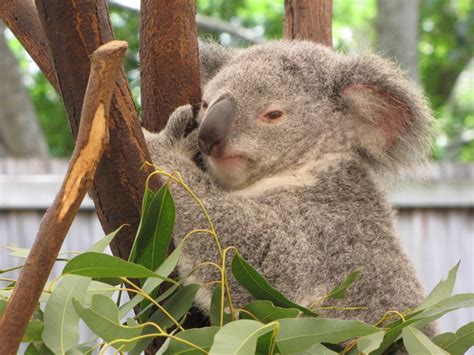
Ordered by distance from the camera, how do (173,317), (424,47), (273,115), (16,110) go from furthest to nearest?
(424,47) < (16,110) < (273,115) < (173,317)

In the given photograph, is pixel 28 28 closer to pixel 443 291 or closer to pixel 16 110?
pixel 443 291

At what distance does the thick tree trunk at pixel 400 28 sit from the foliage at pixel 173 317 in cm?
545

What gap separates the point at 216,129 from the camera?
7.92 ft

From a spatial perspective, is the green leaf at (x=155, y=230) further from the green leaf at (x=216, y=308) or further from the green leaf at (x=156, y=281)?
the green leaf at (x=216, y=308)

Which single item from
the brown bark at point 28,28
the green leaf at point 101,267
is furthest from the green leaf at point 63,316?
the brown bark at point 28,28

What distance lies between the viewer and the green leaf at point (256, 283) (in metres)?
1.94

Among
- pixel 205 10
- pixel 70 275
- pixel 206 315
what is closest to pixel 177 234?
pixel 206 315

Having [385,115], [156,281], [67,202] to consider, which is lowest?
[156,281]

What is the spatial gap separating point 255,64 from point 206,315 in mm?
963

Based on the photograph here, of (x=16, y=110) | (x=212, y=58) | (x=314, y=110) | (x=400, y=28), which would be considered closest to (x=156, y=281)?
(x=314, y=110)

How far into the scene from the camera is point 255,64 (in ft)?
9.03

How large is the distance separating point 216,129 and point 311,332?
86 cm

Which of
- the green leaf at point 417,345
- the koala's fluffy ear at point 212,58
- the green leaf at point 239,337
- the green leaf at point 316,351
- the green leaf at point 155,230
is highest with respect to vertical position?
the koala's fluffy ear at point 212,58

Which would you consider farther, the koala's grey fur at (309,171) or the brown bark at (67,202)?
the koala's grey fur at (309,171)
